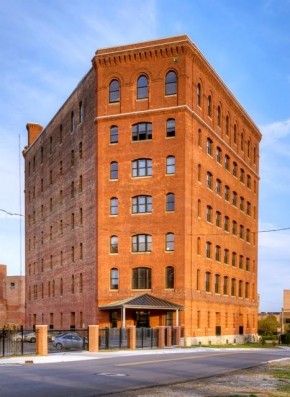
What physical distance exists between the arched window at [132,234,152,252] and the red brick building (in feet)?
0.36

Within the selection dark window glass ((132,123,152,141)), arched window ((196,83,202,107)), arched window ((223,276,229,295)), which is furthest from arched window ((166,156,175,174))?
arched window ((223,276,229,295))

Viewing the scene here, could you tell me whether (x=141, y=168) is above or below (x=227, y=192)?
above

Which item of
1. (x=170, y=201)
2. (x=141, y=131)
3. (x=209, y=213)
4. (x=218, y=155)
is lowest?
(x=209, y=213)

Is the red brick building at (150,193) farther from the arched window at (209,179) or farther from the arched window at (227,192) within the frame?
the arched window at (227,192)

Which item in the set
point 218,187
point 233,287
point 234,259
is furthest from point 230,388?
point 234,259

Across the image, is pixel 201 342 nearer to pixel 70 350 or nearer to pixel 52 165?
pixel 70 350

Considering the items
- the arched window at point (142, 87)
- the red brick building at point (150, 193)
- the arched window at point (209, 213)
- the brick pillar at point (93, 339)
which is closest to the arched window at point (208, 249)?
the red brick building at point (150, 193)

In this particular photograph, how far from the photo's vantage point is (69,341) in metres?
41.6

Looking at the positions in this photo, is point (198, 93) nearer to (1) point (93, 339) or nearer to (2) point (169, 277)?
(2) point (169, 277)

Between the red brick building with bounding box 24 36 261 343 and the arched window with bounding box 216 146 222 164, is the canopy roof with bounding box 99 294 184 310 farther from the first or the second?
the arched window with bounding box 216 146 222 164

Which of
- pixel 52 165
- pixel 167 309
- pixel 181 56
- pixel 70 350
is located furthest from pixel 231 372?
pixel 52 165

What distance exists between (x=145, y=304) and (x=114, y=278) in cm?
595

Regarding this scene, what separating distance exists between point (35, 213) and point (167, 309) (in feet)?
119

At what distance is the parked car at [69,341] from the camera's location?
41.0 meters
